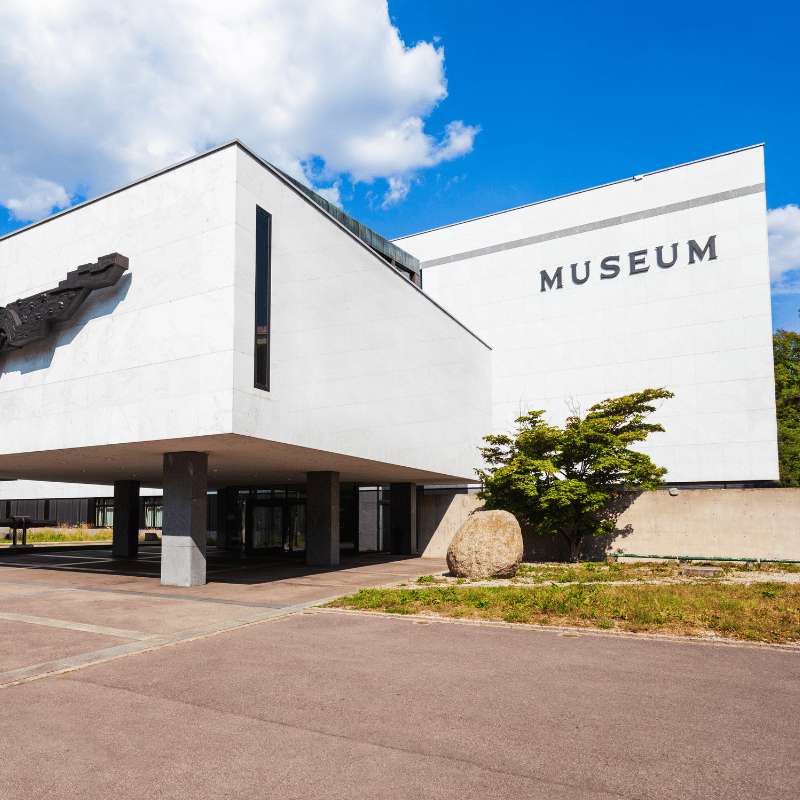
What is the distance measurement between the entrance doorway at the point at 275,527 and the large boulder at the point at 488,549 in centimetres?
1291

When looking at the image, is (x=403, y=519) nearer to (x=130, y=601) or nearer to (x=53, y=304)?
(x=130, y=601)

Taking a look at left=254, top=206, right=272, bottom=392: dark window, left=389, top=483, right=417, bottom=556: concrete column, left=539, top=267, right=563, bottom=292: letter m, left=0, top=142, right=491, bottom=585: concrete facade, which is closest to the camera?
left=0, top=142, right=491, bottom=585: concrete facade

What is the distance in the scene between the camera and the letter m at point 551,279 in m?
35.8

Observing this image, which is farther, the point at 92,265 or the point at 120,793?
the point at 92,265

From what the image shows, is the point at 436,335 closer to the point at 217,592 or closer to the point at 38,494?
the point at 217,592

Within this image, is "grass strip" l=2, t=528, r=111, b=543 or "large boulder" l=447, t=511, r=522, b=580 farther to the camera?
"grass strip" l=2, t=528, r=111, b=543

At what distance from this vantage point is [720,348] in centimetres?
3134

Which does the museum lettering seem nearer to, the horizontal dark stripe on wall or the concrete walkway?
the horizontal dark stripe on wall

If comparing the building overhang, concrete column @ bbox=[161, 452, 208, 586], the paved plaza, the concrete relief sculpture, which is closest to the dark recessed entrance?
the building overhang

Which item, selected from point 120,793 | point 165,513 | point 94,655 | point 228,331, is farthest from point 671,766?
point 165,513

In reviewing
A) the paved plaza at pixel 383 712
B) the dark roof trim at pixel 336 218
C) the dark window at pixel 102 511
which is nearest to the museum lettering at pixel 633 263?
the dark roof trim at pixel 336 218

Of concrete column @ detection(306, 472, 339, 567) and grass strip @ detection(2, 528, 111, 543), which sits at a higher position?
concrete column @ detection(306, 472, 339, 567)

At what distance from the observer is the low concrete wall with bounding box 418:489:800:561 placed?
2545 cm

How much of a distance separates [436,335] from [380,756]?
75.9ft
